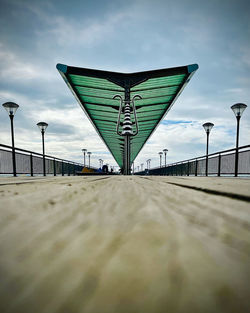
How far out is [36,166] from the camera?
985 centimetres

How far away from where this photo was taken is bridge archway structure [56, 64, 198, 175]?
852 cm

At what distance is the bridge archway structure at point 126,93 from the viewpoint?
8516 mm

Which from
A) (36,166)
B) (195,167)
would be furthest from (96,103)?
(195,167)

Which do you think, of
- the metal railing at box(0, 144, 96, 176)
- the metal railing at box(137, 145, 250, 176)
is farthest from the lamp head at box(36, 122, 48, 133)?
the metal railing at box(137, 145, 250, 176)

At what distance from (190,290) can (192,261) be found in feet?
0.13

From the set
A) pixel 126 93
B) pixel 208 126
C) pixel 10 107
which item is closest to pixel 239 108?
pixel 208 126

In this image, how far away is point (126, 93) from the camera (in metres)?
9.94

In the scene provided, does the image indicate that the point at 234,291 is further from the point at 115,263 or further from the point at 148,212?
the point at 148,212

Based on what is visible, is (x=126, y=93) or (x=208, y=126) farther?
(x=208, y=126)

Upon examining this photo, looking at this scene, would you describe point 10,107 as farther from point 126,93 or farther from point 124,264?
point 124,264

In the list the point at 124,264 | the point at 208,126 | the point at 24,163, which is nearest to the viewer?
the point at 124,264

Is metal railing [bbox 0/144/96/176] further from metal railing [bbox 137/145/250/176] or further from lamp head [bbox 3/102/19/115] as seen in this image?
metal railing [bbox 137/145/250/176]

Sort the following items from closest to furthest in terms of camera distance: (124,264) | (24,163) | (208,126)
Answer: (124,264), (24,163), (208,126)

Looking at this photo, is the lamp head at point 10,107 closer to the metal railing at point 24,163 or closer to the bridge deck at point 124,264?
the metal railing at point 24,163
